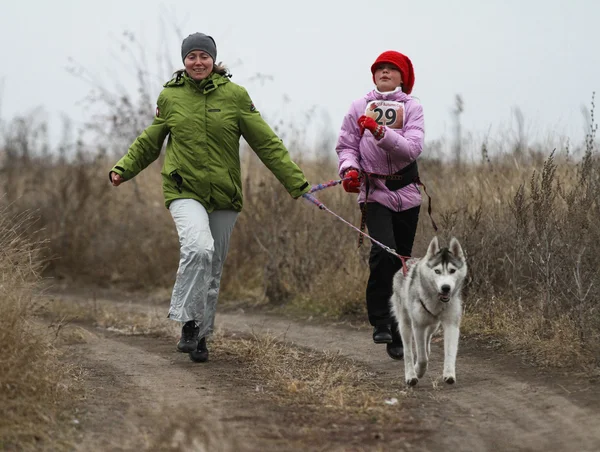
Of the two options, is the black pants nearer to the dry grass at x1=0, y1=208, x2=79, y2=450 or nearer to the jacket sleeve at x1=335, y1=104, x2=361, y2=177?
the jacket sleeve at x1=335, y1=104, x2=361, y2=177

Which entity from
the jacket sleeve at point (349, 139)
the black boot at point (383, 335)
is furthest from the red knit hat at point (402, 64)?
the black boot at point (383, 335)

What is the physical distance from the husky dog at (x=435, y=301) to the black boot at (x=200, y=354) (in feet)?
5.40

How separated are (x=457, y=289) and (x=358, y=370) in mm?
1106

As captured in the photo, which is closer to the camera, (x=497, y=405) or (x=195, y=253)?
(x=497, y=405)

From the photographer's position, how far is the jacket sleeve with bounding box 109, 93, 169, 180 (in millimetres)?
6457

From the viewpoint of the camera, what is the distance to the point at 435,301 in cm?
546

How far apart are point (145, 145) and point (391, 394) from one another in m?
2.66

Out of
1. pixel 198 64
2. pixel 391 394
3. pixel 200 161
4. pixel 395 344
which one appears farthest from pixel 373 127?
pixel 391 394

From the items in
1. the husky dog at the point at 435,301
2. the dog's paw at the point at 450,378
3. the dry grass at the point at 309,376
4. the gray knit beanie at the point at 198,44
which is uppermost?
the gray knit beanie at the point at 198,44

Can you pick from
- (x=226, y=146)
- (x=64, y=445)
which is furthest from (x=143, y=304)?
(x=64, y=445)

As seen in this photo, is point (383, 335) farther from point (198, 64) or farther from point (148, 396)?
point (198, 64)

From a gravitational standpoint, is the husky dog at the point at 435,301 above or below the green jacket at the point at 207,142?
below

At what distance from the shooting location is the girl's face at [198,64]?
6.35 m

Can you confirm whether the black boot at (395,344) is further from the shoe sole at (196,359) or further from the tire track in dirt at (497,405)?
the shoe sole at (196,359)
